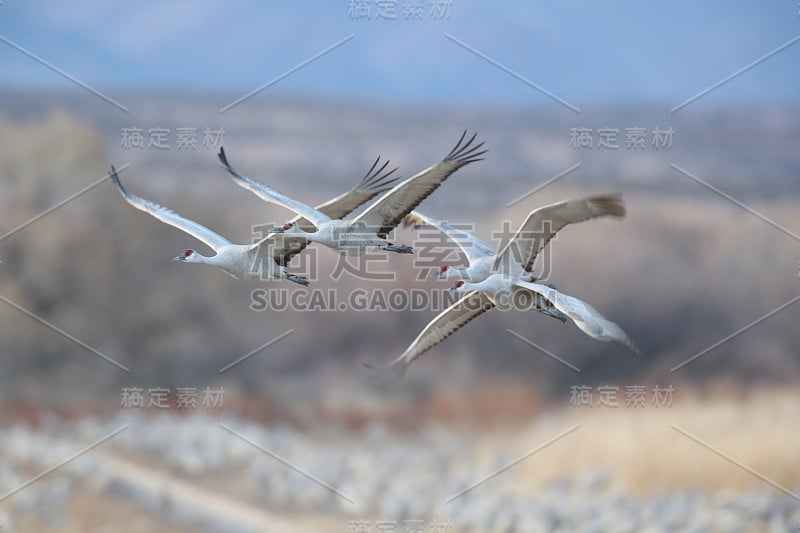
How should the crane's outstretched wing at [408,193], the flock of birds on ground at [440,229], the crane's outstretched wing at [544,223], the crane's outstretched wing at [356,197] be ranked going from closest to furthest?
the crane's outstretched wing at [544,223], the flock of birds on ground at [440,229], the crane's outstretched wing at [408,193], the crane's outstretched wing at [356,197]

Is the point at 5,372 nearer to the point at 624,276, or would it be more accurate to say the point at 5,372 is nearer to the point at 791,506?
the point at 624,276

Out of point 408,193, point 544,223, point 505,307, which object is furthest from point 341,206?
point 544,223
